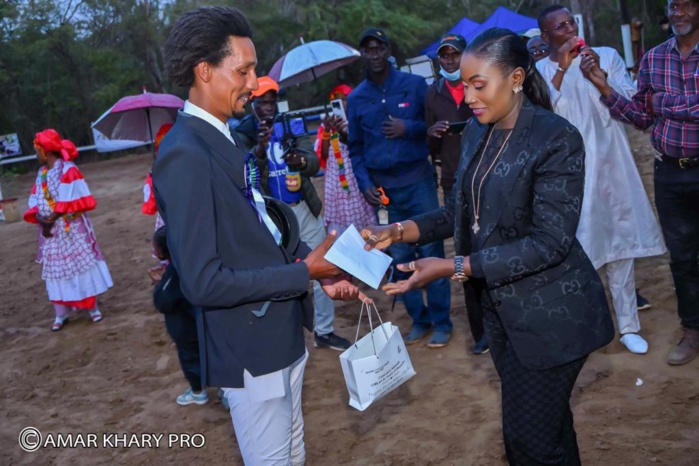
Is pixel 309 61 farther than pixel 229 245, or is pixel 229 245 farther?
pixel 309 61

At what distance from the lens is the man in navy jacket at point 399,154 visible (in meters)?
5.48

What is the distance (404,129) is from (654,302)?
2.40m

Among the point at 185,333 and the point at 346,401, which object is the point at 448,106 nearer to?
the point at 346,401

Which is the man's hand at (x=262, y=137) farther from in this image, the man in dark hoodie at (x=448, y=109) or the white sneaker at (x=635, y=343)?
the white sneaker at (x=635, y=343)

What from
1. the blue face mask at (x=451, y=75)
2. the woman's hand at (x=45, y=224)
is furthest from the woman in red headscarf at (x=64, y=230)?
the blue face mask at (x=451, y=75)

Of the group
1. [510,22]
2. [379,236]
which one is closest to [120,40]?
[510,22]

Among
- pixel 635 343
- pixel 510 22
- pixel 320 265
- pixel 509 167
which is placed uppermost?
pixel 510 22

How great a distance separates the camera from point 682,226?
445 cm

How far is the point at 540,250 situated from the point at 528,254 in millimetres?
42

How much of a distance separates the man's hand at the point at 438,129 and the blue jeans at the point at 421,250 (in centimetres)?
44

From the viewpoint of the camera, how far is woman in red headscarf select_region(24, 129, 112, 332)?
7.02 m

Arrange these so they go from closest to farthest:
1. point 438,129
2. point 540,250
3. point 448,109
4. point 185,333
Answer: point 540,250 → point 185,333 → point 438,129 → point 448,109

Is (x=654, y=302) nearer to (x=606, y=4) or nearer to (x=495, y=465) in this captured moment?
(x=495, y=465)
